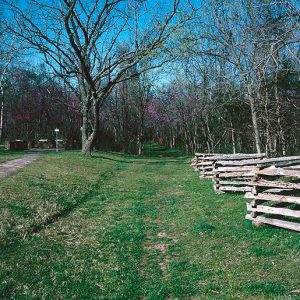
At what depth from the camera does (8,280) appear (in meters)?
5.00

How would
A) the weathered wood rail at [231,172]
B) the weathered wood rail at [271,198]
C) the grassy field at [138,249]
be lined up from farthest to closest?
the weathered wood rail at [231,172]
the weathered wood rail at [271,198]
the grassy field at [138,249]

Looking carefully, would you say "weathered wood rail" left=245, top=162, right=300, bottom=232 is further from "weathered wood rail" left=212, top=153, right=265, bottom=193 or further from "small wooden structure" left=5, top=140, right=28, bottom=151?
"small wooden structure" left=5, top=140, right=28, bottom=151

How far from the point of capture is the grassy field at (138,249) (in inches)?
188

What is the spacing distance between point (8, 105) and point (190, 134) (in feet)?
80.3

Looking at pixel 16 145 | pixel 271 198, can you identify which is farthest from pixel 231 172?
pixel 16 145

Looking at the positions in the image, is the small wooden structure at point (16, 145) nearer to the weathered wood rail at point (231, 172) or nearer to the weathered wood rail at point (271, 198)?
the weathered wood rail at point (231, 172)

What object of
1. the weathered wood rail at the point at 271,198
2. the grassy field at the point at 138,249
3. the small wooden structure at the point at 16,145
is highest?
the small wooden structure at the point at 16,145

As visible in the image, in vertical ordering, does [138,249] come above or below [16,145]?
below

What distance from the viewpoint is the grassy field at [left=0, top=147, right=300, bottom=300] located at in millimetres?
4777

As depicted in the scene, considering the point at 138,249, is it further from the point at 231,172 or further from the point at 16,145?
the point at 16,145

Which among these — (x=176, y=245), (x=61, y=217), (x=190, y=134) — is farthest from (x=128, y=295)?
(x=190, y=134)

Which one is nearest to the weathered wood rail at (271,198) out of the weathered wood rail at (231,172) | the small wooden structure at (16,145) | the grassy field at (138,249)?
the grassy field at (138,249)

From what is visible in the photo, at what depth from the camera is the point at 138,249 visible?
21.1 ft

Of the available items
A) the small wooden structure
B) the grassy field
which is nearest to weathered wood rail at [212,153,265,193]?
the grassy field
